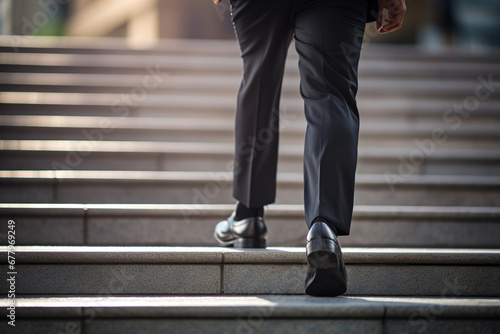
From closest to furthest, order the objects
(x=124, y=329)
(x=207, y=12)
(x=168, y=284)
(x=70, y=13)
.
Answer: (x=124, y=329), (x=168, y=284), (x=207, y=12), (x=70, y=13)

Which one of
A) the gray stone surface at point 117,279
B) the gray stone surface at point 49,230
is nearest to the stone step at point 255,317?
the gray stone surface at point 117,279

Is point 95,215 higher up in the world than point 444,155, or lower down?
lower down

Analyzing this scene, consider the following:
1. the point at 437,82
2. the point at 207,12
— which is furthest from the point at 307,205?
the point at 207,12

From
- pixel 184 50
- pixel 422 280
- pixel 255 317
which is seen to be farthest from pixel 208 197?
pixel 184 50

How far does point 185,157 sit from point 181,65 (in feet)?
5.30

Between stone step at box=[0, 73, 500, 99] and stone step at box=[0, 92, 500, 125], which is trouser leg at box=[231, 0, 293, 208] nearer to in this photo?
stone step at box=[0, 92, 500, 125]

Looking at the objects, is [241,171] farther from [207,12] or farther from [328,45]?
[207,12]

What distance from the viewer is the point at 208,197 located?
2.95 metres

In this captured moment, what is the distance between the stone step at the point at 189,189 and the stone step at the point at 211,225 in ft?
1.13

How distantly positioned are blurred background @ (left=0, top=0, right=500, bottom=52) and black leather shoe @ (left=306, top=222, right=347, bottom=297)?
824cm

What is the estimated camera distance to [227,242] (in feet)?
6.99

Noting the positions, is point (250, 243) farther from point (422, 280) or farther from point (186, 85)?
point (186, 85)

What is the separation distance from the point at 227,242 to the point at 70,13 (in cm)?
1216

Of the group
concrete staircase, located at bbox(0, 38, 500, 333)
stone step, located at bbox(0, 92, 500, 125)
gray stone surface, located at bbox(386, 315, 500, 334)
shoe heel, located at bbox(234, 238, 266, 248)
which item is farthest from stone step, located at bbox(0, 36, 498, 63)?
gray stone surface, located at bbox(386, 315, 500, 334)
